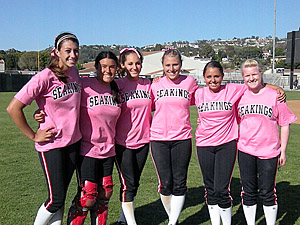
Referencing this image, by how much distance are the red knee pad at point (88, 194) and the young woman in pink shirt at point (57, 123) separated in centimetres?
22

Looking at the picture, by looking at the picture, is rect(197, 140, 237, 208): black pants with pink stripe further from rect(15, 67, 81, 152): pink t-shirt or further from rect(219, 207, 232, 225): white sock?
rect(15, 67, 81, 152): pink t-shirt

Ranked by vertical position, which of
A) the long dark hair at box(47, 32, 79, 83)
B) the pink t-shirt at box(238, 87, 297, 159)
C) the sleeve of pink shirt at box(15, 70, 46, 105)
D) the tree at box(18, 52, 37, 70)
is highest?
the tree at box(18, 52, 37, 70)

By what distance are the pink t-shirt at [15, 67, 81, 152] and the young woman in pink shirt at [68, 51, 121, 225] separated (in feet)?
0.57

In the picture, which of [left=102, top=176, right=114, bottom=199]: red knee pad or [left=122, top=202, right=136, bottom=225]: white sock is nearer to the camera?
[left=102, top=176, right=114, bottom=199]: red knee pad

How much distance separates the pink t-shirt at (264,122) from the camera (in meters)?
3.66

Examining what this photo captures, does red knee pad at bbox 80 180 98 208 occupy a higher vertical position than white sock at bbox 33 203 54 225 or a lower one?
higher

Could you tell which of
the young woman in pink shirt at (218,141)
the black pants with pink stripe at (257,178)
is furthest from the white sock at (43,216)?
the black pants with pink stripe at (257,178)

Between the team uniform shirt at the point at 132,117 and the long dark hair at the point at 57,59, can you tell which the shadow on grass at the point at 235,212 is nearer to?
the team uniform shirt at the point at 132,117

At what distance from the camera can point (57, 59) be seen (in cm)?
338

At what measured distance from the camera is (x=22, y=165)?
6.96m

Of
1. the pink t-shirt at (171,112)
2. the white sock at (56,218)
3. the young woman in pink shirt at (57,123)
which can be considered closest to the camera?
the young woman in pink shirt at (57,123)

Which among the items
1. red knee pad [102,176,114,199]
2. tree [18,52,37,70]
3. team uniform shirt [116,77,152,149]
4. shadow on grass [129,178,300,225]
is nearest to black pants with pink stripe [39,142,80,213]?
red knee pad [102,176,114,199]

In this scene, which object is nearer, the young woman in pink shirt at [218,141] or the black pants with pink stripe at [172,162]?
the young woman in pink shirt at [218,141]

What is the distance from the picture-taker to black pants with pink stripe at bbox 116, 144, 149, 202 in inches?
156
